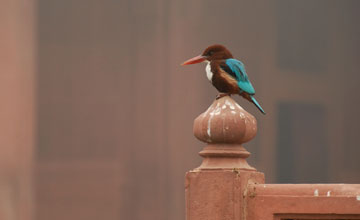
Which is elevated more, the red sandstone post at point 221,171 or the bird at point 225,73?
the bird at point 225,73

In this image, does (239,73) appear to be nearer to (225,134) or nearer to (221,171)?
(225,134)

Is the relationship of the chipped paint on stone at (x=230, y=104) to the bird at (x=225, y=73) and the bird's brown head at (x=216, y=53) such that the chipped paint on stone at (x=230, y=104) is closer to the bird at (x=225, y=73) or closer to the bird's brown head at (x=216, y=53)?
the bird at (x=225, y=73)

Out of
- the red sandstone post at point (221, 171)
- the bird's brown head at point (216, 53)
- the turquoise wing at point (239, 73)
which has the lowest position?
the red sandstone post at point (221, 171)

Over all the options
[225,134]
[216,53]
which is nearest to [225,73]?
[216,53]

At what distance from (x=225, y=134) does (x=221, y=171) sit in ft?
0.60

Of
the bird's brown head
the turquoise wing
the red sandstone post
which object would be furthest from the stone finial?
the bird's brown head

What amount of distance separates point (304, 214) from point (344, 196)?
0.21m

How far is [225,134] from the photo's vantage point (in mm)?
3951

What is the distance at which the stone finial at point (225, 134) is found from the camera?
3957 millimetres

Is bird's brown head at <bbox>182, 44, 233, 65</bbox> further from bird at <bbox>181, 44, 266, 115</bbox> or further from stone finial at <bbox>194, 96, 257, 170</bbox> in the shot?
stone finial at <bbox>194, 96, 257, 170</bbox>

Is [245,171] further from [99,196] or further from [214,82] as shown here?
[99,196]

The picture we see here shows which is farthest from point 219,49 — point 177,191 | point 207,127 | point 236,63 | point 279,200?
point 177,191

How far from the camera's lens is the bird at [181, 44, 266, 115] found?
4.51 meters

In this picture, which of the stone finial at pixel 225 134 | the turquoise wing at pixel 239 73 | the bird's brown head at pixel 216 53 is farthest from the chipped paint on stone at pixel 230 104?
the bird's brown head at pixel 216 53
